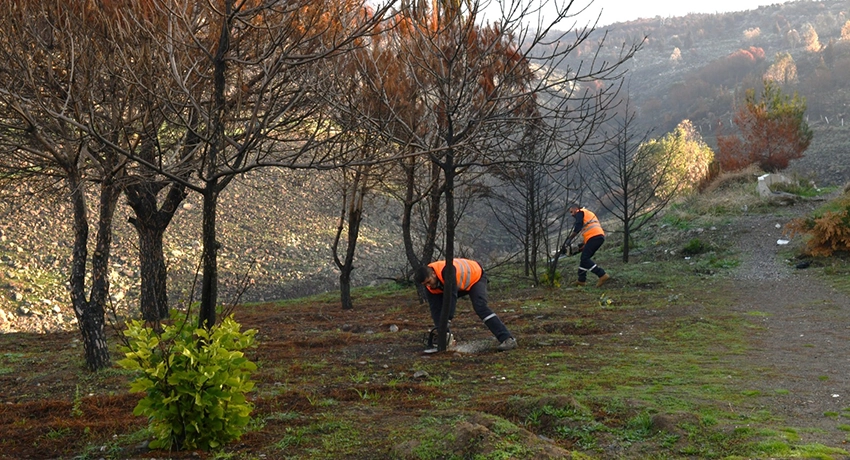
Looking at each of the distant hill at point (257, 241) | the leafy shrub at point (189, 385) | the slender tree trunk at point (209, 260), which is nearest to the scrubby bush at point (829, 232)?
the distant hill at point (257, 241)

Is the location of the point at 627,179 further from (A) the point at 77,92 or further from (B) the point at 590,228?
(A) the point at 77,92

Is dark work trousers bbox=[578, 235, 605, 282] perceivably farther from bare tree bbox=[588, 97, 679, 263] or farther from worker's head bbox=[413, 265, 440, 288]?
worker's head bbox=[413, 265, 440, 288]

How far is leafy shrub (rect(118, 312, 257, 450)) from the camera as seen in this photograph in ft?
12.5

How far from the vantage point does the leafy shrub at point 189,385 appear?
3.82 meters

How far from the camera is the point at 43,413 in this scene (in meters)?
5.32

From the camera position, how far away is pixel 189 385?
3.87 meters

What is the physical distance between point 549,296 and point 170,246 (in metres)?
17.9

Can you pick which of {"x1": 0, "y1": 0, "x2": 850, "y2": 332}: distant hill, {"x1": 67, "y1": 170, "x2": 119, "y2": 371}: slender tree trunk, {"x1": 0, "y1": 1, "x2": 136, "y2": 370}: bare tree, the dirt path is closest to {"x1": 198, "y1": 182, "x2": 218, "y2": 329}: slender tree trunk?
{"x1": 0, "y1": 0, "x2": 850, "y2": 332}: distant hill

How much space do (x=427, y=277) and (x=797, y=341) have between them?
160 inches

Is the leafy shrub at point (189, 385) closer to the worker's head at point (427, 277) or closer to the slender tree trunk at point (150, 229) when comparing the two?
the worker's head at point (427, 277)

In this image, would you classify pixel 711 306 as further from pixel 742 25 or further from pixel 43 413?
pixel 742 25

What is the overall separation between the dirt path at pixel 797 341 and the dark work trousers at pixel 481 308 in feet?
7.98

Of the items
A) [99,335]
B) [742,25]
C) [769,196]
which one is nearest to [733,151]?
[769,196]

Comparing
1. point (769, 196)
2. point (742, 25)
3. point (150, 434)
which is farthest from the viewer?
point (742, 25)
